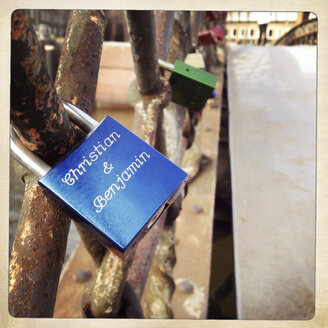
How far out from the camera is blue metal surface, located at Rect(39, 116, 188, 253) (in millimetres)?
316

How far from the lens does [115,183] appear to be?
0.33m

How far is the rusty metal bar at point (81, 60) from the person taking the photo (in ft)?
1.31

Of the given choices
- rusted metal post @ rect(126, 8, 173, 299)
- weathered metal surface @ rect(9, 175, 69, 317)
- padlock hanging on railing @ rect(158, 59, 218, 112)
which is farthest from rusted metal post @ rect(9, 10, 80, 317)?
padlock hanging on railing @ rect(158, 59, 218, 112)

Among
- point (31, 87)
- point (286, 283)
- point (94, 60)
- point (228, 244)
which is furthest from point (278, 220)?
point (31, 87)

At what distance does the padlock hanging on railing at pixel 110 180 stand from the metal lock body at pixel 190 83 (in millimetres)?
372

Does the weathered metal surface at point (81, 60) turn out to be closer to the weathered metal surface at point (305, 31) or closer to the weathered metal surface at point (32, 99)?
the weathered metal surface at point (32, 99)

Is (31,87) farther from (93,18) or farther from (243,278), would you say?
(243,278)

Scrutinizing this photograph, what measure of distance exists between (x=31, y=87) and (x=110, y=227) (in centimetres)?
13

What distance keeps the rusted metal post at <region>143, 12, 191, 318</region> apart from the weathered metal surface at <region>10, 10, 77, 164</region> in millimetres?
476

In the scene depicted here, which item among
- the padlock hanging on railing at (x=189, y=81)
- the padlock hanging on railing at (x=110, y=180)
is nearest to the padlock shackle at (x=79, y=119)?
the padlock hanging on railing at (x=110, y=180)

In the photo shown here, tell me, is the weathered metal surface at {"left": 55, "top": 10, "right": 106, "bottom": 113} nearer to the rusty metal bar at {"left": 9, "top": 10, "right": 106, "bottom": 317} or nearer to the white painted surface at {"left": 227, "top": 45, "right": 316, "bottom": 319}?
the rusty metal bar at {"left": 9, "top": 10, "right": 106, "bottom": 317}

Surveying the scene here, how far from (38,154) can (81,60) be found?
0.48 ft

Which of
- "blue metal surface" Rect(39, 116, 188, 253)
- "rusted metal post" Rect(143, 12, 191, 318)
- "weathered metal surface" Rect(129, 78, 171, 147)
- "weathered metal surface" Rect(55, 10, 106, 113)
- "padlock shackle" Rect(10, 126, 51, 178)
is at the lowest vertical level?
"rusted metal post" Rect(143, 12, 191, 318)

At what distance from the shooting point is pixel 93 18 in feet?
1.41
